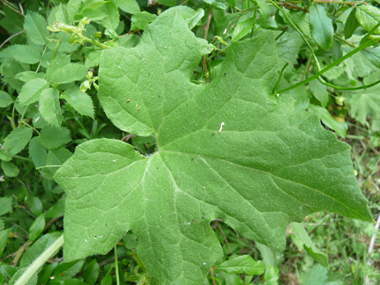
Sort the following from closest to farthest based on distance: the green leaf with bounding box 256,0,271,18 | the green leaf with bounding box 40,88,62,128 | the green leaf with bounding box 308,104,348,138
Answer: the green leaf with bounding box 256,0,271,18, the green leaf with bounding box 40,88,62,128, the green leaf with bounding box 308,104,348,138

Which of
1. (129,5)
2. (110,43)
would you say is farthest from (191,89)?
(129,5)

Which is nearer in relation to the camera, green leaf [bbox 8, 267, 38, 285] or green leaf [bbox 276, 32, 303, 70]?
green leaf [bbox 8, 267, 38, 285]

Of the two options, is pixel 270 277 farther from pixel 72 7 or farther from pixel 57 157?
pixel 72 7

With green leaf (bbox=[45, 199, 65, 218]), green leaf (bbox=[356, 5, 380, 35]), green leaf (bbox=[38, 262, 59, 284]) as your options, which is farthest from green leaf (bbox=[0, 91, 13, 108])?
green leaf (bbox=[356, 5, 380, 35])

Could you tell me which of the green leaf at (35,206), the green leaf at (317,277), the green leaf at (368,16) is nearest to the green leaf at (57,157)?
the green leaf at (35,206)

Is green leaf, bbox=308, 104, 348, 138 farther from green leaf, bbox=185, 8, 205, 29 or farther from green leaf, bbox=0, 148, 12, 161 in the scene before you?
green leaf, bbox=0, 148, 12, 161

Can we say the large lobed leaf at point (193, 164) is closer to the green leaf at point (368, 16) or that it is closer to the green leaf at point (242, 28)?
the green leaf at point (242, 28)

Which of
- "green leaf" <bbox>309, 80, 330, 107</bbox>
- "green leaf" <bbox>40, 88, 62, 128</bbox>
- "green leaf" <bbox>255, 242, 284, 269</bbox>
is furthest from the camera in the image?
"green leaf" <bbox>255, 242, 284, 269</bbox>

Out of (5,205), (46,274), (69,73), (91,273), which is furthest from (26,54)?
(91,273)
